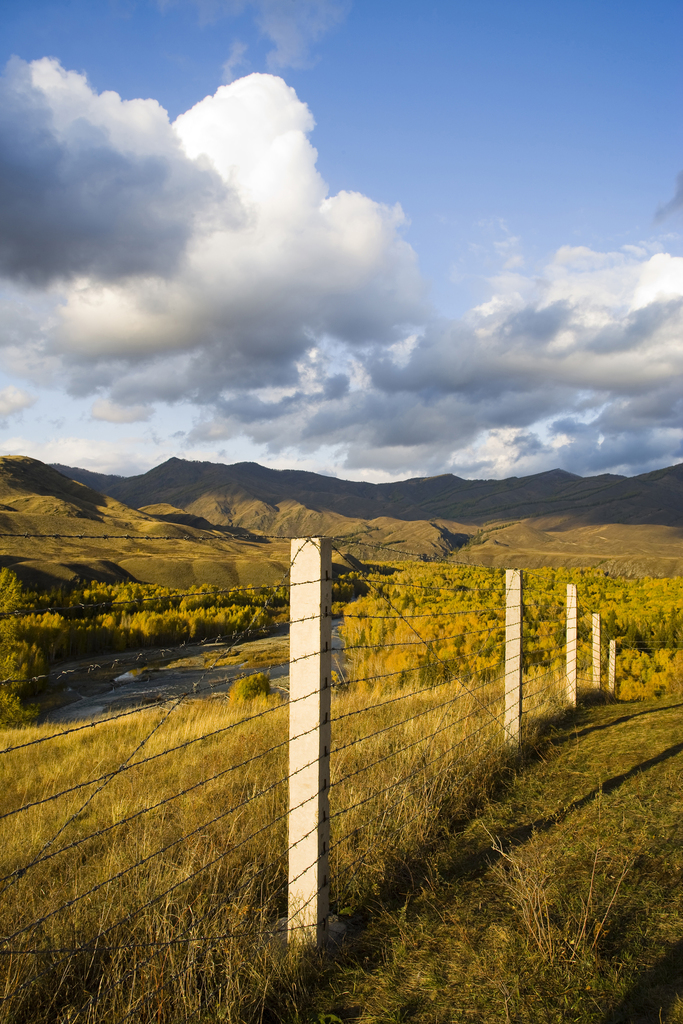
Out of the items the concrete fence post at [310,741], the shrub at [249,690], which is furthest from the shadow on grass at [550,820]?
the shrub at [249,690]

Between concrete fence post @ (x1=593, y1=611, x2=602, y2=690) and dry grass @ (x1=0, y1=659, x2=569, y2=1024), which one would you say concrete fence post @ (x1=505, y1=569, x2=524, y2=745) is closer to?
dry grass @ (x1=0, y1=659, x2=569, y2=1024)

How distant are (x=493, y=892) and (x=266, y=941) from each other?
1371mm

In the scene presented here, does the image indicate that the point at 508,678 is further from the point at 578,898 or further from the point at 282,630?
the point at 282,630

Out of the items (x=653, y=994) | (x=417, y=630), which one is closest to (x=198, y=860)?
(x=653, y=994)

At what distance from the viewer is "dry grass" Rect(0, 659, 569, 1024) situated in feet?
7.73

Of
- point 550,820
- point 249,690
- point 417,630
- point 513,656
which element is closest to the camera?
point 550,820

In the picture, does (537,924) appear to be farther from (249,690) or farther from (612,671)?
(249,690)

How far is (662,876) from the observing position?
326 centimetres

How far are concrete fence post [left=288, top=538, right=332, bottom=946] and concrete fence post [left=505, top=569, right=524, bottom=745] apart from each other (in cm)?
331

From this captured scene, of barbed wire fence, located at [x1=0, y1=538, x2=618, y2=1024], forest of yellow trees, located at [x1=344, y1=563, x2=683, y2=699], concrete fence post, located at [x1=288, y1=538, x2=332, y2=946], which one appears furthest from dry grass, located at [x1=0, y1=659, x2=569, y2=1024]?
forest of yellow trees, located at [x1=344, y1=563, x2=683, y2=699]

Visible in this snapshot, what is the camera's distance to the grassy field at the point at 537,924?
7.63 ft

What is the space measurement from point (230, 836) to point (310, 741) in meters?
1.38

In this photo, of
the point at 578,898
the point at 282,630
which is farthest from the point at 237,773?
the point at 282,630

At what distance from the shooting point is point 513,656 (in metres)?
5.92
